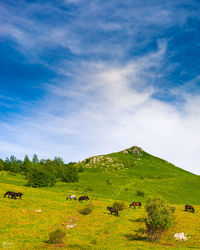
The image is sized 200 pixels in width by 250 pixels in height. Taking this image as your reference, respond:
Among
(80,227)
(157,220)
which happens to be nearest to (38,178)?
(80,227)

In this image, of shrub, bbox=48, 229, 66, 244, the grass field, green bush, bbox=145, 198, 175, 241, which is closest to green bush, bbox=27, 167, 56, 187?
the grass field

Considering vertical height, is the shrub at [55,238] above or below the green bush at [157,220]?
below

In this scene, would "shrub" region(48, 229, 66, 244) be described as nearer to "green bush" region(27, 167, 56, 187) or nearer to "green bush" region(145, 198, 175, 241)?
"green bush" region(145, 198, 175, 241)

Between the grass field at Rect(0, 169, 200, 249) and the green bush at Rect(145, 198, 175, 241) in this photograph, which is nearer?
the grass field at Rect(0, 169, 200, 249)

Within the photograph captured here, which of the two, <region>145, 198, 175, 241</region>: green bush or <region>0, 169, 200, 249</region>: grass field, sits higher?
<region>145, 198, 175, 241</region>: green bush

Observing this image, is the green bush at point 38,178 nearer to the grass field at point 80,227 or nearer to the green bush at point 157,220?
the grass field at point 80,227

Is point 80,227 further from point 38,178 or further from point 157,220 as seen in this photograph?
point 38,178

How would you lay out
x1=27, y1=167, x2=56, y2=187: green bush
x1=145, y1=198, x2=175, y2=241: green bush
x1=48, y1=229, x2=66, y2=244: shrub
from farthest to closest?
x1=27, y1=167, x2=56, y2=187: green bush, x1=145, y1=198, x2=175, y2=241: green bush, x1=48, y1=229, x2=66, y2=244: shrub

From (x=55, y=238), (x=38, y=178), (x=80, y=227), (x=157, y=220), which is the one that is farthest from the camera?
(x=38, y=178)

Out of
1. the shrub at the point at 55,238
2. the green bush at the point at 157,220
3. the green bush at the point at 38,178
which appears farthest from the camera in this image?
the green bush at the point at 38,178

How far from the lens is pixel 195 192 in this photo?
91.4m

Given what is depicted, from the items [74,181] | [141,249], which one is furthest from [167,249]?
[74,181]

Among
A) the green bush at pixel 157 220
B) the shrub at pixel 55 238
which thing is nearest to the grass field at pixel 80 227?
the shrub at pixel 55 238

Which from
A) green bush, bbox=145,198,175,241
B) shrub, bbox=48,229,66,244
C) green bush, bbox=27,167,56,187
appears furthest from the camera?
green bush, bbox=27,167,56,187
